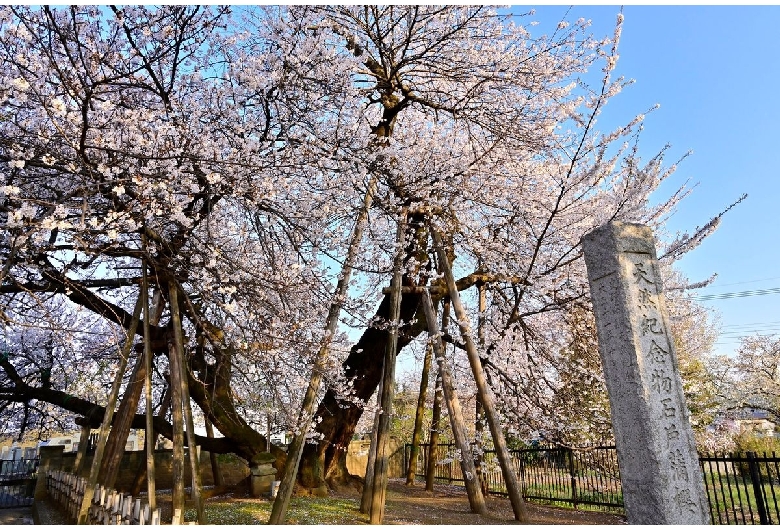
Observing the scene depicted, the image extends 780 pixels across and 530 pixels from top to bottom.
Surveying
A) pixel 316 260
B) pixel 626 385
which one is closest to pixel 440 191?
pixel 316 260

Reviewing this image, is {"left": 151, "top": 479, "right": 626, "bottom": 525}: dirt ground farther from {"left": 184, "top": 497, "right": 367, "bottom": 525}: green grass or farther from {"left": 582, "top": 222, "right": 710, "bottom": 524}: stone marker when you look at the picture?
{"left": 582, "top": 222, "right": 710, "bottom": 524}: stone marker

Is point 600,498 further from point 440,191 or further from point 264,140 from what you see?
point 264,140

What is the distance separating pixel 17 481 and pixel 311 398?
10.2 m

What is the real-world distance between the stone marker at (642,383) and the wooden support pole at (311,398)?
140 inches

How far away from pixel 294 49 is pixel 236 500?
23.9 feet

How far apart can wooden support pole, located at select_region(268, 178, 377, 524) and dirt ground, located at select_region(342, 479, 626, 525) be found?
1.76 m

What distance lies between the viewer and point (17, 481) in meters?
11.7

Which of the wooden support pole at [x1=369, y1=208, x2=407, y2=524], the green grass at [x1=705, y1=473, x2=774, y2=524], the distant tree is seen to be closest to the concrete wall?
the wooden support pole at [x1=369, y1=208, x2=407, y2=524]

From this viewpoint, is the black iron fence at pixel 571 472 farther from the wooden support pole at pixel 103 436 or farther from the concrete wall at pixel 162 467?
the wooden support pole at pixel 103 436

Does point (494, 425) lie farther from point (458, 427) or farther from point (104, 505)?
point (104, 505)

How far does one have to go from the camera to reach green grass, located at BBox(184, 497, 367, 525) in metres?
6.45

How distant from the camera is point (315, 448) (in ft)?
29.2

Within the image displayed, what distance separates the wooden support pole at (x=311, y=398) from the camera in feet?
19.7

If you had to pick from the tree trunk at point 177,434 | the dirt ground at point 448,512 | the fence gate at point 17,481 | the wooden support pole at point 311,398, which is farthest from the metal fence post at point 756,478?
the fence gate at point 17,481
